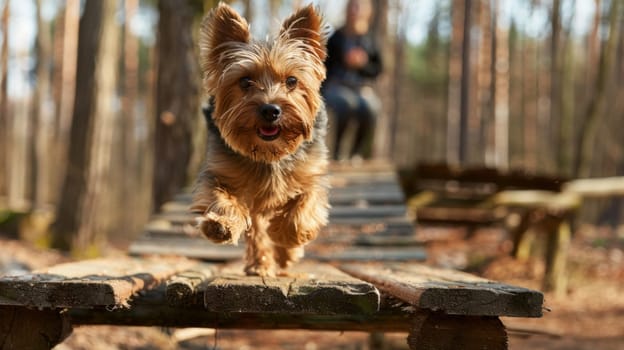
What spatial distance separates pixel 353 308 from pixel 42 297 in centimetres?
137

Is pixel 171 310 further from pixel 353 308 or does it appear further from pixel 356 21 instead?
pixel 356 21

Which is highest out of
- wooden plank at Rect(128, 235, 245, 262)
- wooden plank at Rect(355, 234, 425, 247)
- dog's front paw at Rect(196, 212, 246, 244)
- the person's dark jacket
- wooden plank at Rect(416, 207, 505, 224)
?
the person's dark jacket

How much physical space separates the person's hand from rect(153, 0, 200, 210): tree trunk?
243 centimetres

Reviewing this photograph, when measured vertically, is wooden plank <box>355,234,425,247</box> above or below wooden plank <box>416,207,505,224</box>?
above

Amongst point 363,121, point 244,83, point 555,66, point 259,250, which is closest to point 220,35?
point 244,83

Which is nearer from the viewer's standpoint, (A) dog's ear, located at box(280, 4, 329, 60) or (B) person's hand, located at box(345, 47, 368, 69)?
(A) dog's ear, located at box(280, 4, 329, 60)

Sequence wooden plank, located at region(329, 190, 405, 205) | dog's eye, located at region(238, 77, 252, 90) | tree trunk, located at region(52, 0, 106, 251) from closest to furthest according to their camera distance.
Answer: dog's eye, located at region(238, 77, 252, 90)
wooden plank, located at region(329, 190, 405, 205)
tree trunk, located at region(52, 0, 106, 251)

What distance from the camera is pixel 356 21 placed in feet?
28.2

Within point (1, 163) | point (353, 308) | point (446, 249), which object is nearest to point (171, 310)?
point (353, 308)

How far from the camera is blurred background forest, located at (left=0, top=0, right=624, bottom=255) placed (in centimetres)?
737

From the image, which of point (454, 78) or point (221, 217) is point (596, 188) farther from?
point (454, 78)

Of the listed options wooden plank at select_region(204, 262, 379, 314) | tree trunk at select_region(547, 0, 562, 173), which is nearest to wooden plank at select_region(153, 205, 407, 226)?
wooden plank at select_region(204, 262, 379, 314)

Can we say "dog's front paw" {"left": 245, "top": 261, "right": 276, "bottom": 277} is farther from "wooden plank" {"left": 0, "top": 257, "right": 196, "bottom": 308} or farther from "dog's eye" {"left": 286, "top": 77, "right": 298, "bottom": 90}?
"dog's eye" {"left": 286, "top": 77, "right": 298, "bottom": 90}

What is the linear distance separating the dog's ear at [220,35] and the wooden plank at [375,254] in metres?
2.17
